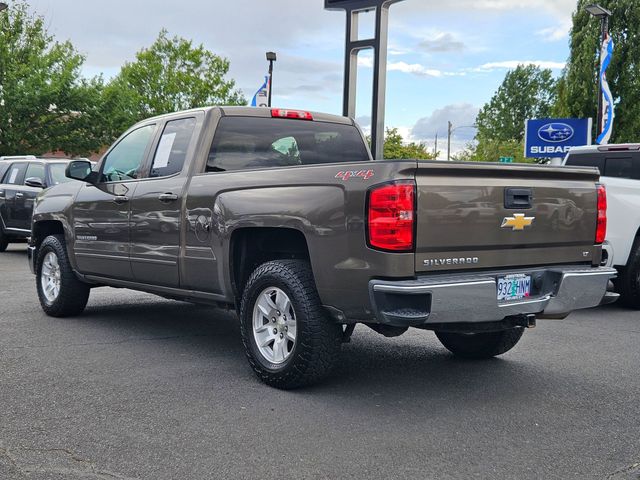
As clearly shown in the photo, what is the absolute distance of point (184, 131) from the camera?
629 cm

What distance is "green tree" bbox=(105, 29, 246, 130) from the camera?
155ft

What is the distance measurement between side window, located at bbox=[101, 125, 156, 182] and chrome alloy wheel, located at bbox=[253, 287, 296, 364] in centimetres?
216

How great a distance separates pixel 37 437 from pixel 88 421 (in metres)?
0.33

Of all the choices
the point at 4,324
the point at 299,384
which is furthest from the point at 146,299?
the point at 299,384

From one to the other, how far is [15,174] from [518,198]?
1260cm

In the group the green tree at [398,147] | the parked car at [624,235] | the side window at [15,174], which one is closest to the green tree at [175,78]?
the green tree at [398,147]

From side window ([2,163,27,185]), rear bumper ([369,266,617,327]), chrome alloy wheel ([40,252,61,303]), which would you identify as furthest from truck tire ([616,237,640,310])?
side window ([2,163,27,185])

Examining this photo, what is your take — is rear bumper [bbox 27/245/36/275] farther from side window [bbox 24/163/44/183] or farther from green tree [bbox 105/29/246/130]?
green tree [bbox 105/29/246/130]

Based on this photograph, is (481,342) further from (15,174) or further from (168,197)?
(15,174)

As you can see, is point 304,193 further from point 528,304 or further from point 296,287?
point 528,304

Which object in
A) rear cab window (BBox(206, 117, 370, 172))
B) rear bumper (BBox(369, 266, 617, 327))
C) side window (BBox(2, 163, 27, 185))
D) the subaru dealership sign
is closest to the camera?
rear bumper (BBox(369, 266, 617, 327))

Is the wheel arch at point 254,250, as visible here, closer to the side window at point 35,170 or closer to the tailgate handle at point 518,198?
the tailgate handle at point 518,198

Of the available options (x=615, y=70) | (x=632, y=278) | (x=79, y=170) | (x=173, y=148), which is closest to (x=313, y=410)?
(x=173, y=148)

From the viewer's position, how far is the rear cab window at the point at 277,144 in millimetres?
6113
